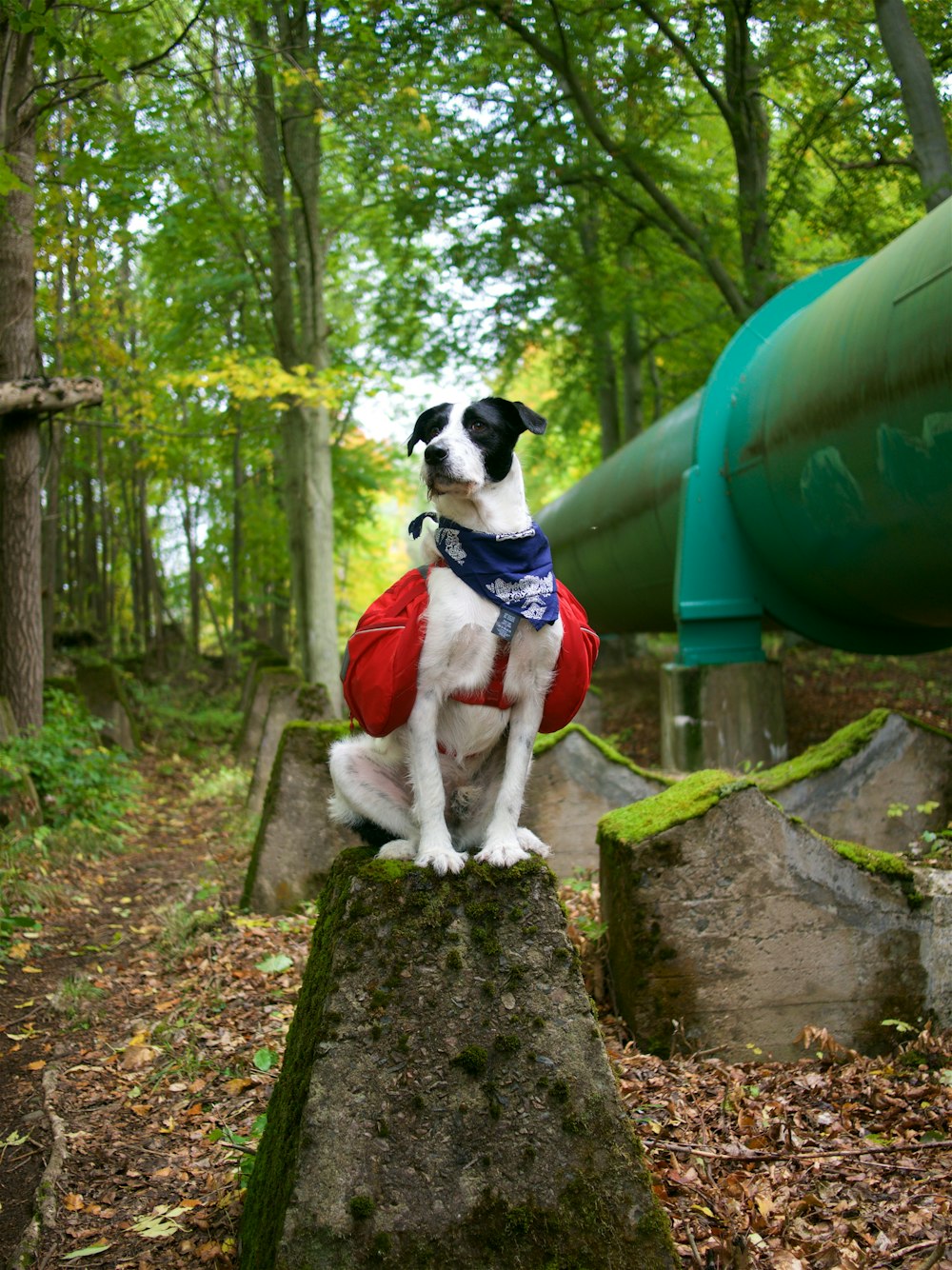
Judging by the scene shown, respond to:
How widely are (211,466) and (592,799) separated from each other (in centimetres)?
1737

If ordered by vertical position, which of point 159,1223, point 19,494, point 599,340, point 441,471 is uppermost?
point 599,340

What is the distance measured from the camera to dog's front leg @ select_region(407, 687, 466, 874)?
9.93 feet

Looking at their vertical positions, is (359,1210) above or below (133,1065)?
above

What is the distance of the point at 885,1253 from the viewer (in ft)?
9.64

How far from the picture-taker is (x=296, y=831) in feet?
20.8

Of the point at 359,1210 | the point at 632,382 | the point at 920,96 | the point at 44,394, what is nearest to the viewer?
the point at 359,1210

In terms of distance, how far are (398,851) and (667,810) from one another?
163cm

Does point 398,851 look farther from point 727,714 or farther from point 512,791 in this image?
point 727,714

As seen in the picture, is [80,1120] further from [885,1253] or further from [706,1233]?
[885,1253]

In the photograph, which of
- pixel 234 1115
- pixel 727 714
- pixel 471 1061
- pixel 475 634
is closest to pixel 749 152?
pixel 727 714

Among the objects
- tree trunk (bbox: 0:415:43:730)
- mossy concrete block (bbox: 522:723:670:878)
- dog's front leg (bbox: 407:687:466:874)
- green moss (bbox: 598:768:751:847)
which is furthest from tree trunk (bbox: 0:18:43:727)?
dog's front leg (bbox: 407:687:466:874)

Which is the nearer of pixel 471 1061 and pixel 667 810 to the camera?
pixel 471 1061

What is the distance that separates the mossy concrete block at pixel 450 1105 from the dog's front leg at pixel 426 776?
12cm

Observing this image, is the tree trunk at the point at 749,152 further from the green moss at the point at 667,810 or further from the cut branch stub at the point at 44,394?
the green moss at the point at 667,810
